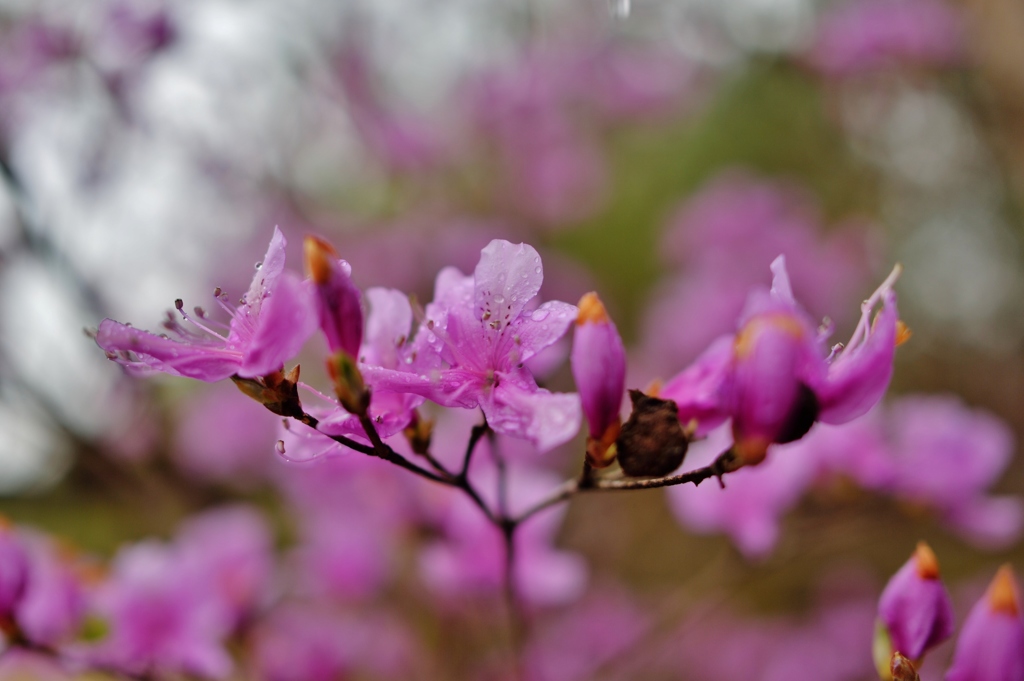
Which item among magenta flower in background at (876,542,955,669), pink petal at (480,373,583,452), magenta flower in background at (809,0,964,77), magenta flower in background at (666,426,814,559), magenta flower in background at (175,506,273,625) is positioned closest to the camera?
pink petal at (480,373,583,452)

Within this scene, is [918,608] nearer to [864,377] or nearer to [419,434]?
[864,377]

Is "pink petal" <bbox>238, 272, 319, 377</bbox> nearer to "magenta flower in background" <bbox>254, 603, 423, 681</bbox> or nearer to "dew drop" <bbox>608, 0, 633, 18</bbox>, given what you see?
"dew drop" <bbox>608, 0, 633, 18</bbox>

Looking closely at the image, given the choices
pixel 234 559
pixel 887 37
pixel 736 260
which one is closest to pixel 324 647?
pixel 234 559

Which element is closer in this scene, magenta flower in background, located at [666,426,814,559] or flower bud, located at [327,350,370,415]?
flower bud, located at [327,350,370,415]

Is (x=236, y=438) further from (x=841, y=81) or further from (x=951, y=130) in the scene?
(x=951, y=130)

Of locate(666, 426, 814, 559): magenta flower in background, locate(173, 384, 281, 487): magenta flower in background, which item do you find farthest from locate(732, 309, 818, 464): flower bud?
locate(173, 384, 281, 487): magenta flower in background

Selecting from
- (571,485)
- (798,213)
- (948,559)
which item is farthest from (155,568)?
(948,559)

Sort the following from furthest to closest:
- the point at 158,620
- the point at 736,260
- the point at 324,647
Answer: the point at 736,260
the point at 324,647
the point at 158,620
